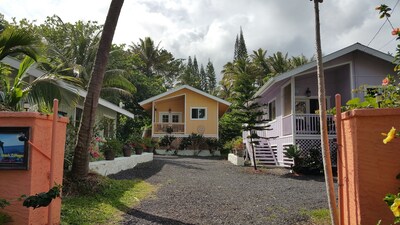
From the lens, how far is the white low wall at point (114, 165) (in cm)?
1010

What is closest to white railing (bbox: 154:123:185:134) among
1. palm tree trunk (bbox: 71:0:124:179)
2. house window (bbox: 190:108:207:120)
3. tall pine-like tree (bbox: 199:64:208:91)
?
house window (bbox: 190:108:207:120)

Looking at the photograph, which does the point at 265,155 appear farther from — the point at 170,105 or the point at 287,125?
the point at 170,105

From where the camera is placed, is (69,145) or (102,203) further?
(69,145)

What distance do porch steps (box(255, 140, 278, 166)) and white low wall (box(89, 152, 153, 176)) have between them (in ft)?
19.6

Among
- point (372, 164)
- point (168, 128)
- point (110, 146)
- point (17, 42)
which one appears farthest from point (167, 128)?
point (372, 164)

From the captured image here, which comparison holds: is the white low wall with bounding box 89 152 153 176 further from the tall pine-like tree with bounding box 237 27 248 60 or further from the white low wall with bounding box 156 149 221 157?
the tall pine-like tree with bounding box 237 27 248 60

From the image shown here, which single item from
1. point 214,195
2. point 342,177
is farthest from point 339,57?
point 342,177

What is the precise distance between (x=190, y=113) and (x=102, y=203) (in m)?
21.7

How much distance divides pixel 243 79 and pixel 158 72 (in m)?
32.8

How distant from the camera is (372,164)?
3.70 meters

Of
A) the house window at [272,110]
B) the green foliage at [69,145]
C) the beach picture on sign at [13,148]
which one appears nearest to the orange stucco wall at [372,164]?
the beach picture on sign at [13,148]

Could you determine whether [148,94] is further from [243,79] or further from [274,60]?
[243,79]

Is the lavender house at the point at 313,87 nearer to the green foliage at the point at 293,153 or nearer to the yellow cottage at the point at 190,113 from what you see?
the green foliage at the point at 293,153

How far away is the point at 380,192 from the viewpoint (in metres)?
3.65
